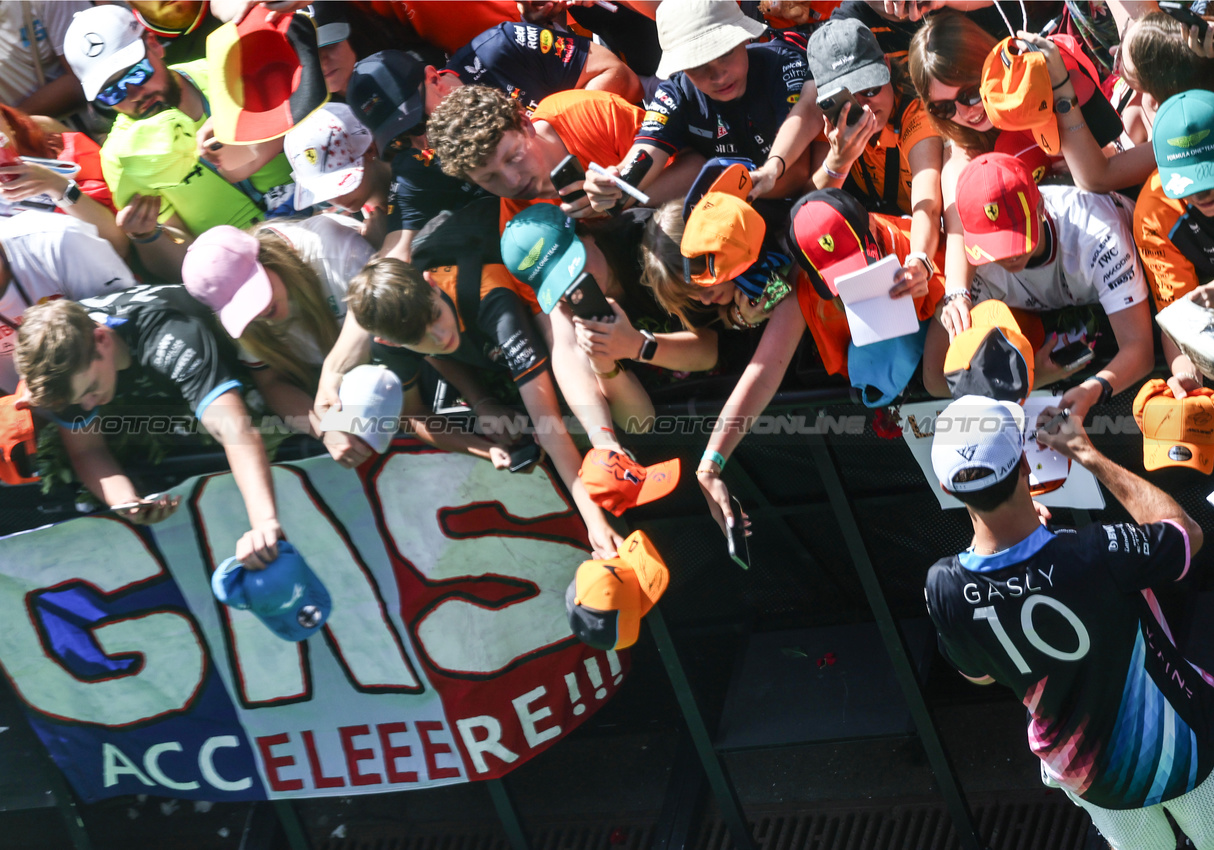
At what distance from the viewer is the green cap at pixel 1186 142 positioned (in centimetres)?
277

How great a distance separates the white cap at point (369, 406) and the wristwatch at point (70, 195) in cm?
112

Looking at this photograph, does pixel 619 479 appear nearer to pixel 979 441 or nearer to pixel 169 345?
pixel 979 441

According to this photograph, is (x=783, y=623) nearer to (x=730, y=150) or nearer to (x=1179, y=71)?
(x=730, y=150)

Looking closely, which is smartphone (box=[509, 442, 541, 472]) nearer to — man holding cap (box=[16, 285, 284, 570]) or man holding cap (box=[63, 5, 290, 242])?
man holding cap (box=[16, 285, 284, 570])

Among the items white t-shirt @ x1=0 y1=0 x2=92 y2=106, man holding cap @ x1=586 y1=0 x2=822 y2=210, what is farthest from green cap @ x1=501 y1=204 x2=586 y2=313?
white t-shirt @ x1=0 y1=0 x2=92 y2=106

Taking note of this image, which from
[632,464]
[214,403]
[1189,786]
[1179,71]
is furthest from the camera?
[214,403]

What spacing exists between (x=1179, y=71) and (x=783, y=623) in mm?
2320

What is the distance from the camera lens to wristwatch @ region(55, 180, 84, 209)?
390 centimetres

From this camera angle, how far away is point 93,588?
4223mm

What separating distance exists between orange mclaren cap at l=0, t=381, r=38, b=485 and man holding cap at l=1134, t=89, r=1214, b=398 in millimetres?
3159

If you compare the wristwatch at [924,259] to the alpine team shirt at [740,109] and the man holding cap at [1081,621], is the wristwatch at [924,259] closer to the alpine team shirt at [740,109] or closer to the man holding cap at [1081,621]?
the man holding cap at [1081,621]

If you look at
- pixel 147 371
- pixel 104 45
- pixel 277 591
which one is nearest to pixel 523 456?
pixel 277 591

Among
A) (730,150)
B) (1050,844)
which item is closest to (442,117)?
(730,150)

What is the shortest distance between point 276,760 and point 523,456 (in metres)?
1.59
